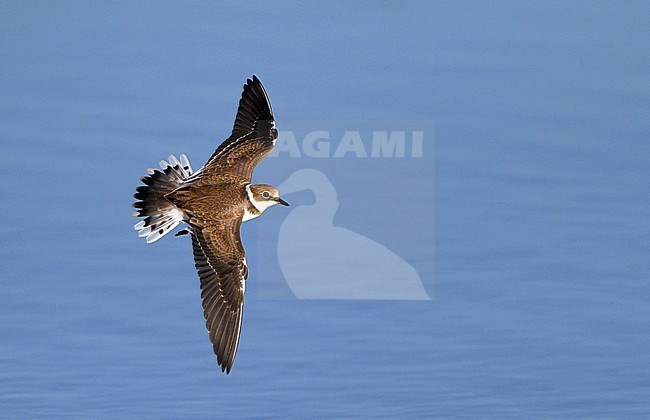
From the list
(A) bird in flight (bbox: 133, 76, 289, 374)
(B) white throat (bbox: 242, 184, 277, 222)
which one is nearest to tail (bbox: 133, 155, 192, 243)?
(A) bird in flight (bbox: 133, 76, 289, 374)

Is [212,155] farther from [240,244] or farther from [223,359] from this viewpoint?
[223,359]

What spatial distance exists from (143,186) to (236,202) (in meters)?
0.51

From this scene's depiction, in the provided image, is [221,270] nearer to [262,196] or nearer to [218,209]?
[218,209]

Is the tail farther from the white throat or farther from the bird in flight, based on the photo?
the white throat

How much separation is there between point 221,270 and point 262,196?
0.46 meters

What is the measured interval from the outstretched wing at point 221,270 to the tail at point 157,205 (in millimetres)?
164

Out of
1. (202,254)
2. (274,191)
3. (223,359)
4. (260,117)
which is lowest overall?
(223,359)

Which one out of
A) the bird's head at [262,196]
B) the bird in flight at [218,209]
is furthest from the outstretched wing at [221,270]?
the bird's head at [262,196]

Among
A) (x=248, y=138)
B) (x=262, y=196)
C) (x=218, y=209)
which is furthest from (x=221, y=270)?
(x=248, y=138)

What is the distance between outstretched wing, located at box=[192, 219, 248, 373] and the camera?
6234 millimetres

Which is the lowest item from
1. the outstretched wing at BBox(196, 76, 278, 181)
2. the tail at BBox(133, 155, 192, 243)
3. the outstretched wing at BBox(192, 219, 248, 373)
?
the outstretched wing at BBox(192, 219, 248, 373)

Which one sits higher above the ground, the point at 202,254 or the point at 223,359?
the point at 202,254

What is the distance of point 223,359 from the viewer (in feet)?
19.9

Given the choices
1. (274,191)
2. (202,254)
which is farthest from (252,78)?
(202,254)
